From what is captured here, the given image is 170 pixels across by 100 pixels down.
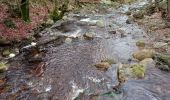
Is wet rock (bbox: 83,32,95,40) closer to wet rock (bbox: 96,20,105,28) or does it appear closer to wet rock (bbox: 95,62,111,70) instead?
wet rock (bbox: 96,20,105,28)

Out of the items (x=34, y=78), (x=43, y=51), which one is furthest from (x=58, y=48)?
(x=34, y=78)

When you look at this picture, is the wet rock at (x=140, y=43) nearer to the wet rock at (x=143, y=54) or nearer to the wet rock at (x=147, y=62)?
the wet rock at (x=143, y=54)

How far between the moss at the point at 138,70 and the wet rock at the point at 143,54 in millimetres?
1599

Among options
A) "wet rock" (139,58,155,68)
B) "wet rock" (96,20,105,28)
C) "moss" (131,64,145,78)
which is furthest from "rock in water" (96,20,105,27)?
"moss" (131,64,145,78)

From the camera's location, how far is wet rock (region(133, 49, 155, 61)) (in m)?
15.0

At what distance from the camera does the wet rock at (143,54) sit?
15047mm

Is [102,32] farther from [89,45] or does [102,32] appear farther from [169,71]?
[169,71]

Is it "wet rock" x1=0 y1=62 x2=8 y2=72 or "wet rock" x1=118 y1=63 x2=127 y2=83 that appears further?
"wet rock" x1=0 y1=62 x2=8 y2=72

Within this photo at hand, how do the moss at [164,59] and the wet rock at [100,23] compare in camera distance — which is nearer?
the moss at [164,59]

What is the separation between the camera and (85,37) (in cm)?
1973

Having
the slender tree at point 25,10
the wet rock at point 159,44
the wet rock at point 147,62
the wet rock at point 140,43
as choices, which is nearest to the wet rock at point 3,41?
the slender tree at point 25,10

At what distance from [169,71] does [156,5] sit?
45.7 feet

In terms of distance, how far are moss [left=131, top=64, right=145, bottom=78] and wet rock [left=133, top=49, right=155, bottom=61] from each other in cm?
160

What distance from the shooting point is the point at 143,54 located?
49.8ft
